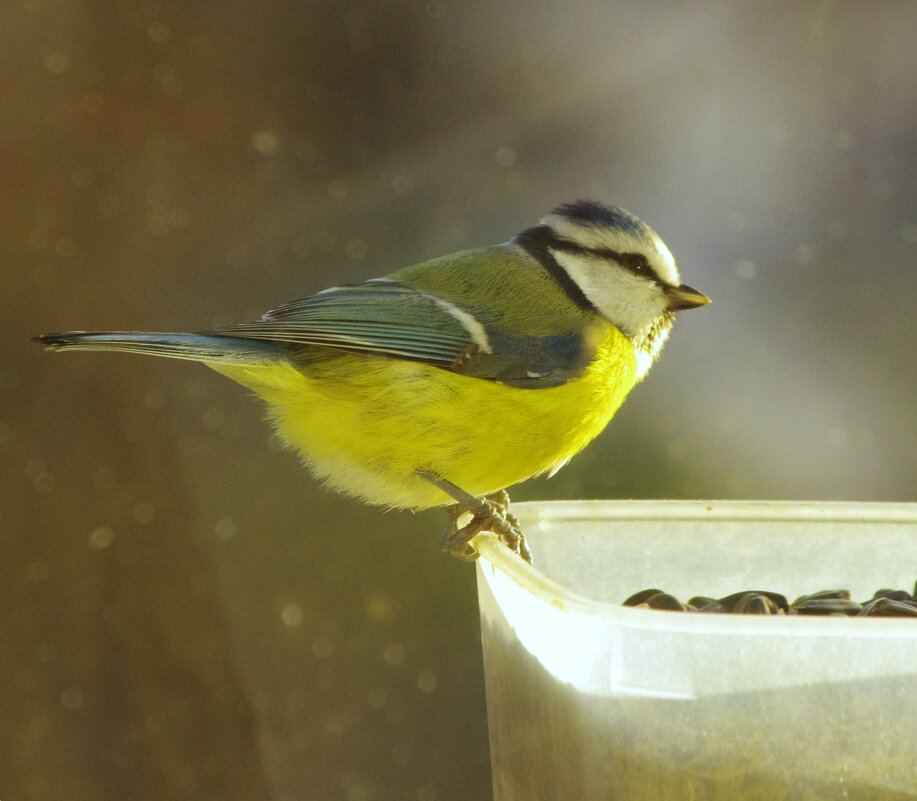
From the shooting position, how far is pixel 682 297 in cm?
121

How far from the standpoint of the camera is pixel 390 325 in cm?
112

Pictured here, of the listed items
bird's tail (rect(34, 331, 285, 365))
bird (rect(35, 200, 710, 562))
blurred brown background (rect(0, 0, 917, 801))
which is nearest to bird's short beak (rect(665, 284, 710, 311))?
bird (rect(35, 200, 710, 562))

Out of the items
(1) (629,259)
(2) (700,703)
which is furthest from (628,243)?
(2) (700,703)

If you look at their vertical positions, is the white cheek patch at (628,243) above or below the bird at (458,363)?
above

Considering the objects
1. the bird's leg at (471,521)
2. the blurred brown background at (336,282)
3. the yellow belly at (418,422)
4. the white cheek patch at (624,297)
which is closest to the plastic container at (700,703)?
the bird's leg at (471,521)

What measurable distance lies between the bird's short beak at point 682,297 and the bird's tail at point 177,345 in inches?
16.0

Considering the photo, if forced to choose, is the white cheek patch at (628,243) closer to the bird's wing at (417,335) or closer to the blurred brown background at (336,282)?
the bird's wing at (417,335)

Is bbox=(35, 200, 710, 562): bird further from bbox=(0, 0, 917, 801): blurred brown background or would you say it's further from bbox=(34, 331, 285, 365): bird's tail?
bbox=(0, 0, 917, 801): blurred brown background

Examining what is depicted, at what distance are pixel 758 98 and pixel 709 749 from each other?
1606mm

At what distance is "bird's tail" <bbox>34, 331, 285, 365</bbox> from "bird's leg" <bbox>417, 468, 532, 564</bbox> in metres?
0.19

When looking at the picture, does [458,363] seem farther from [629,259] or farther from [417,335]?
[629,259]

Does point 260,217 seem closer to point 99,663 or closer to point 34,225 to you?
point 34,225

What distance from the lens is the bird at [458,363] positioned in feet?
3.41

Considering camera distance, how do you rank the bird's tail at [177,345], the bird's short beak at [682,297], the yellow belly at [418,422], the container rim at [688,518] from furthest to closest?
1. the bird's short beak at [682,297]
2. the yellow belly at [418,422]
3. the bird's tail at [177,345]
4. the container rim at [688,518]
